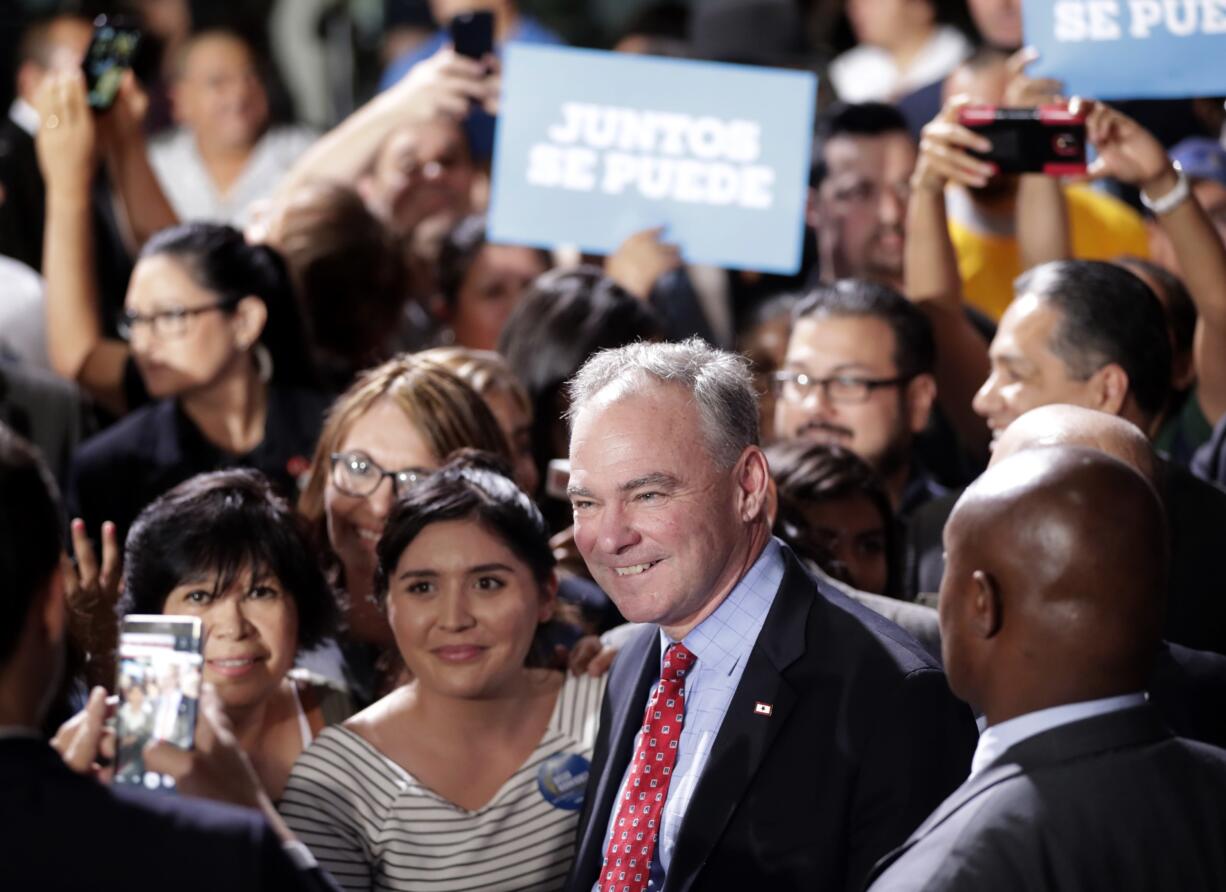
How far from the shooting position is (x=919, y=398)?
501cm

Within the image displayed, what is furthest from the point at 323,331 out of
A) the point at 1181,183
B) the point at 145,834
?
the point at 145,834

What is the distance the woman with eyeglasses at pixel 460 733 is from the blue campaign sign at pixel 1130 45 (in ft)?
7.58

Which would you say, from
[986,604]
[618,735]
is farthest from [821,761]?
[986,604]

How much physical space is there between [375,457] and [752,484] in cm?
149

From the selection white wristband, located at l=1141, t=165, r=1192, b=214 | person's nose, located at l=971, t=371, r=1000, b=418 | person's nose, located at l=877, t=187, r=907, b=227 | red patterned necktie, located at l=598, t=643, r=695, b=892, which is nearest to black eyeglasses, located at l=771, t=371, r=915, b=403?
person's nose, located at l=971, t=371, r=1000, b=418

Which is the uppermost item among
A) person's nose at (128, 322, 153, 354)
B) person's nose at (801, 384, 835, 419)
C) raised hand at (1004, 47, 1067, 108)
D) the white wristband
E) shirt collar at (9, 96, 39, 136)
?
shirt collar at (9, 96, 39, 136)

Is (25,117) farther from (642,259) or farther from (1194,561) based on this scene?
(1194,561)

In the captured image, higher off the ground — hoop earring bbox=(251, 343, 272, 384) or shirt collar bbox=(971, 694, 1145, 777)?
hoop earring bbox=(251, 343, 272, 384)

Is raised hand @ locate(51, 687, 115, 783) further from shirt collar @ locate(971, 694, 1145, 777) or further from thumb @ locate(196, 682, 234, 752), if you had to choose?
shirt collar @ locate(971, 694, 1145, 777)

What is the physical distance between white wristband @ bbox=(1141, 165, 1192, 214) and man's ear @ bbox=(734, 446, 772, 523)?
6.76ft

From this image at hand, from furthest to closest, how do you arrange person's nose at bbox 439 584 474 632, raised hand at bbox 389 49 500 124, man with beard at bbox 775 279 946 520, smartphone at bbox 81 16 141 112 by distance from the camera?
raised hand at bbox 389 49 500 124
smartphone at bbox 81 16 141 112
man with beard at bbox 775 279 946 520
person's nose at bbox 439 584 474 632

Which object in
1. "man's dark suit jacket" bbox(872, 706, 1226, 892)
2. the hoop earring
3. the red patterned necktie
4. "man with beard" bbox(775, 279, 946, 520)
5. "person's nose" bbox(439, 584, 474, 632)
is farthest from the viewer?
the hoop earring

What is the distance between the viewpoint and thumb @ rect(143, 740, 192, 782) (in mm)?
2318

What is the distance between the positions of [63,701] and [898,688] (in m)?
1.54
